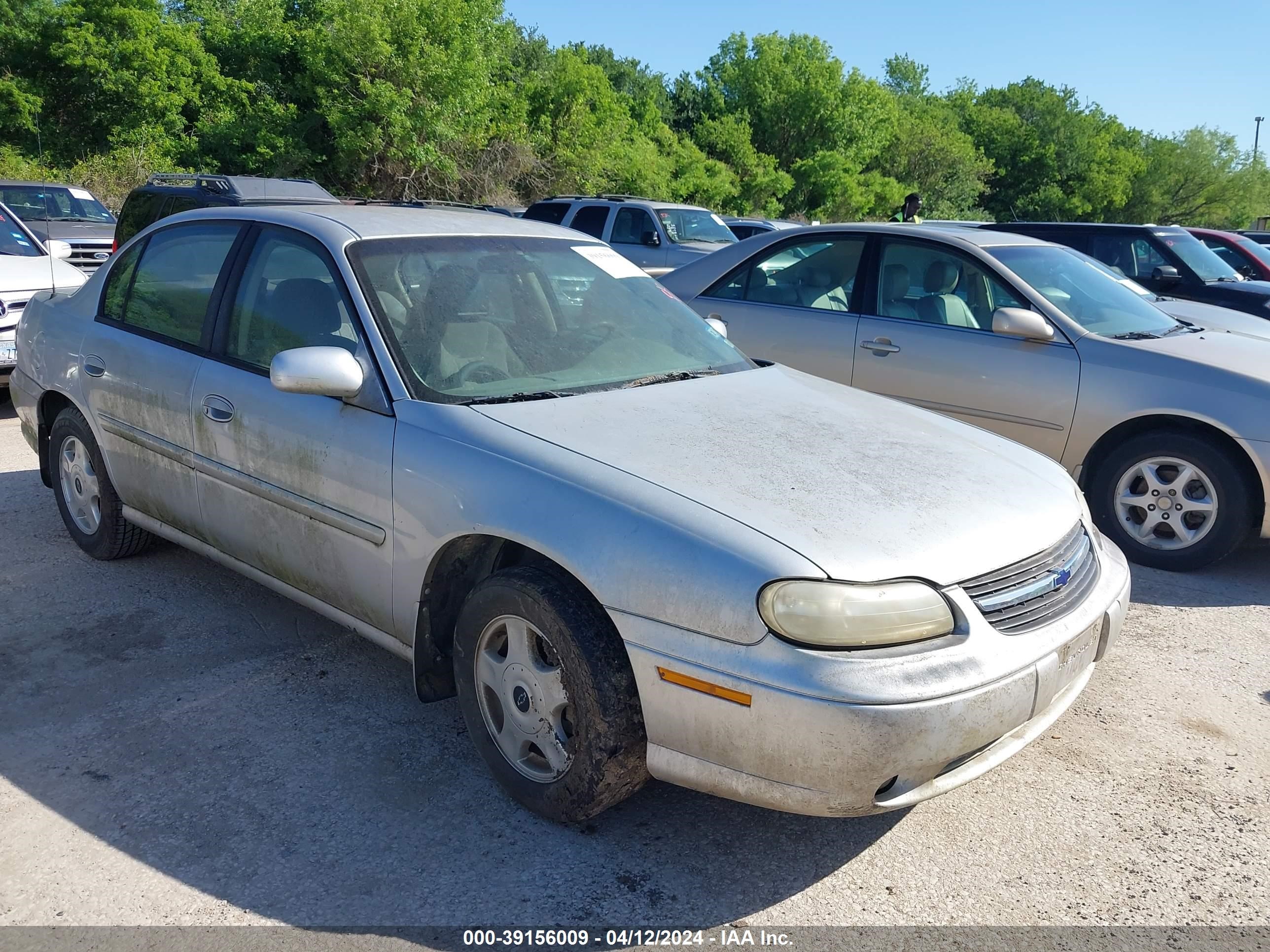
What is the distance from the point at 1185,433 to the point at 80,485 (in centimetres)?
531

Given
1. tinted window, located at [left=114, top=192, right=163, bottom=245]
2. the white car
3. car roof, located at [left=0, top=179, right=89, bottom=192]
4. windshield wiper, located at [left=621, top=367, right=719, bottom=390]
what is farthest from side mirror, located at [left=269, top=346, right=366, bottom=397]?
car roof, located at [left=0, top=179, right=89, bottom=192]

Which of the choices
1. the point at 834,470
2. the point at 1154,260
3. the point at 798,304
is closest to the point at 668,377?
the point at 834,470

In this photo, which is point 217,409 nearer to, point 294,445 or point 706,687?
point 294,445

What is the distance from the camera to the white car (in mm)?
7840

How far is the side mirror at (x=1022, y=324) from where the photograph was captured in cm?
557

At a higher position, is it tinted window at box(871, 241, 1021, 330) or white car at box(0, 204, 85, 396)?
tinted window at box(871, 241, 1021, 330)

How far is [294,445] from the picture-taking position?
354 cm

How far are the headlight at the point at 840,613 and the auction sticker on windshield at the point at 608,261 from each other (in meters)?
2.06

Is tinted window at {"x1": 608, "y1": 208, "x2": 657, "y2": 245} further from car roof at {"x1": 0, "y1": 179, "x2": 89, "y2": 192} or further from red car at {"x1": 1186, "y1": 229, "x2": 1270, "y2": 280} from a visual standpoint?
car roof at {"x1": 0, "y1": 179, "x2": 89, "y2": 192}

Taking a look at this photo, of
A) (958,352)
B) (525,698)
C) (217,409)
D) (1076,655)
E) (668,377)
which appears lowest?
(525,698)

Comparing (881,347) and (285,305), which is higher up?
(285,305)

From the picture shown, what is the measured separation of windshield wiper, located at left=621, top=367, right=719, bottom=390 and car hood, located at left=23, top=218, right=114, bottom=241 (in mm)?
12411

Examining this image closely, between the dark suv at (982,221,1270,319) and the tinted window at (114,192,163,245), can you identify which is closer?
the dark suv at (982,221,1270,319)

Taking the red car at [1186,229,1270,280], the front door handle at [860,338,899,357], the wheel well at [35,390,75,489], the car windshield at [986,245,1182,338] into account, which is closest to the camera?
the wheel well at [35,390,75,489]
